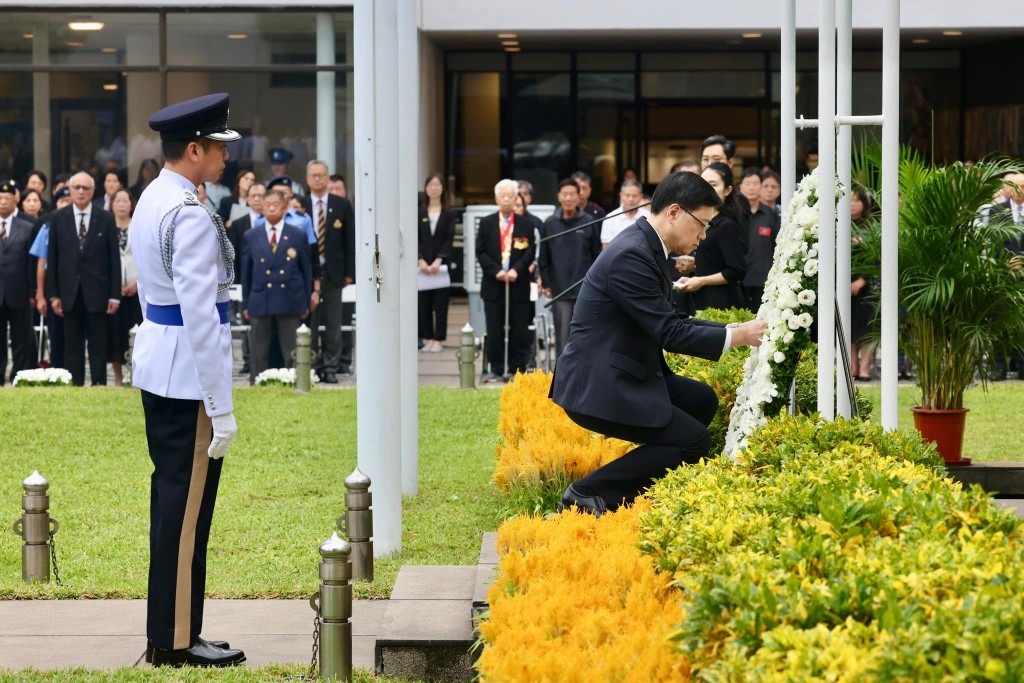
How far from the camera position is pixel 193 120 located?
584 cm

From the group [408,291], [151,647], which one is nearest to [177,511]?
[151,647]

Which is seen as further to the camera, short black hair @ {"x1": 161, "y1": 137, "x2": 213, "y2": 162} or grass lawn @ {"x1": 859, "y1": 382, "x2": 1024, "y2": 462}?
grass lawn @ {"x1": 859, "y1": 382, "x2": 1024, "y2": 462}

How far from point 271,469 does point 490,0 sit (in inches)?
581

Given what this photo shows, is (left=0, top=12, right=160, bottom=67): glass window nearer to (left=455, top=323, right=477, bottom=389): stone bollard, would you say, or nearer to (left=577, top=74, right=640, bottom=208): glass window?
(left=577, top=74, right=640, bottom=208): glass window

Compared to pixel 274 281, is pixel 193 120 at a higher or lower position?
higher

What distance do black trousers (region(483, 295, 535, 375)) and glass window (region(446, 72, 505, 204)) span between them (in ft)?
34.3

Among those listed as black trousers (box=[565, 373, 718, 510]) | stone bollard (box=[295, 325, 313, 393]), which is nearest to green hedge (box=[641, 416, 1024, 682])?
black trousers (box=[565, 373, 718, 510])

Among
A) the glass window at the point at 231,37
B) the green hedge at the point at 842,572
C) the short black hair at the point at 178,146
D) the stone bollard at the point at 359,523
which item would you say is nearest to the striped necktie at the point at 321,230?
the glass window at the point at 231,37

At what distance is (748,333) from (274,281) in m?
9.78

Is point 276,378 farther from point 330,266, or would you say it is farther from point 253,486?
point 253,486

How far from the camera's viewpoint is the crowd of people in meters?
15.9

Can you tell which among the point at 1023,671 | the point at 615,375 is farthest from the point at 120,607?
the point at 1023,671

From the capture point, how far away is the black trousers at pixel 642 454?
→ 22.3 ft

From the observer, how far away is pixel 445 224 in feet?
59.5
